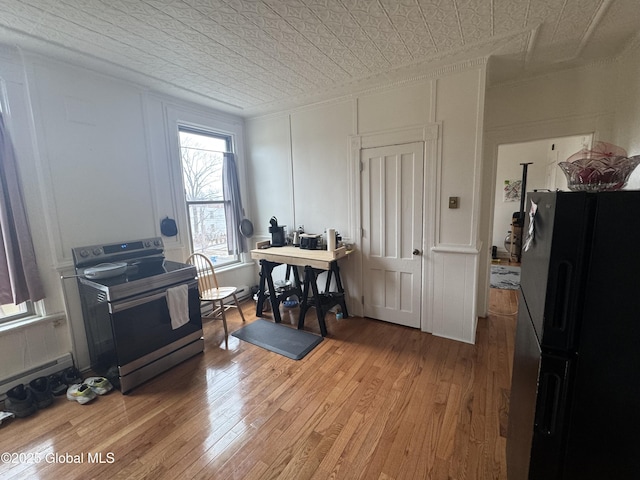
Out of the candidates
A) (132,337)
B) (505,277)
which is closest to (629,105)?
(505,277)

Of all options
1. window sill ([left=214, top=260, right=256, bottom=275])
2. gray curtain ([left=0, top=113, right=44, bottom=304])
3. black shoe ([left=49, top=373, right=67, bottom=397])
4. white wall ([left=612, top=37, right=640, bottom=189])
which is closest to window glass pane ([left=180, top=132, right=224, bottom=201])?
window sill ([left=214, top=260, right=256, bottom=275])

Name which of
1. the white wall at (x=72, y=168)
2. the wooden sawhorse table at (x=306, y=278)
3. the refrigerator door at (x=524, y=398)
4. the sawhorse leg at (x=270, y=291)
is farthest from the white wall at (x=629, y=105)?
the white wall at (x=72, y=168)

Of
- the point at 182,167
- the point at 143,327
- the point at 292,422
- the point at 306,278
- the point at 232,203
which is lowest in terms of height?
the point at 292,422

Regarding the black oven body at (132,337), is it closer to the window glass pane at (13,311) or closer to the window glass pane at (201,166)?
the window glass pane at (13,311)

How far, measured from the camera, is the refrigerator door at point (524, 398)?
979 millimetres

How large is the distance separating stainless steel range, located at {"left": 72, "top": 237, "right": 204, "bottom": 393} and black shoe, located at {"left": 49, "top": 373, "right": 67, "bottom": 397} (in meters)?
0.24

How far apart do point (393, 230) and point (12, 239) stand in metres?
3.29

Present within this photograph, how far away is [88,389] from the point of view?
214cm

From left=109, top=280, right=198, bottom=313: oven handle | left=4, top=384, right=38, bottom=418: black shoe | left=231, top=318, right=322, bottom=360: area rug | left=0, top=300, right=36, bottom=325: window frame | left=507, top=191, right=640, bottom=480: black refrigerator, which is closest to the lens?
left=507, top=191, right=640, bottom=480: black refrigerator

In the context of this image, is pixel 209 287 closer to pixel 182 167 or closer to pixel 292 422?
pixel 182 167

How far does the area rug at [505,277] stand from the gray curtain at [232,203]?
411cm

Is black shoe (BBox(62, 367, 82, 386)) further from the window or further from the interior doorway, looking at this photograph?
the interior doorway

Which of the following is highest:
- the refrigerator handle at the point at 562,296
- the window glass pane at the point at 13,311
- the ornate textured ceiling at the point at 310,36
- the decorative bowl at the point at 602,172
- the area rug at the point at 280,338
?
the ornate textured ceiling at the point at 310,36

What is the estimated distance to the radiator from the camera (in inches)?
82.5
